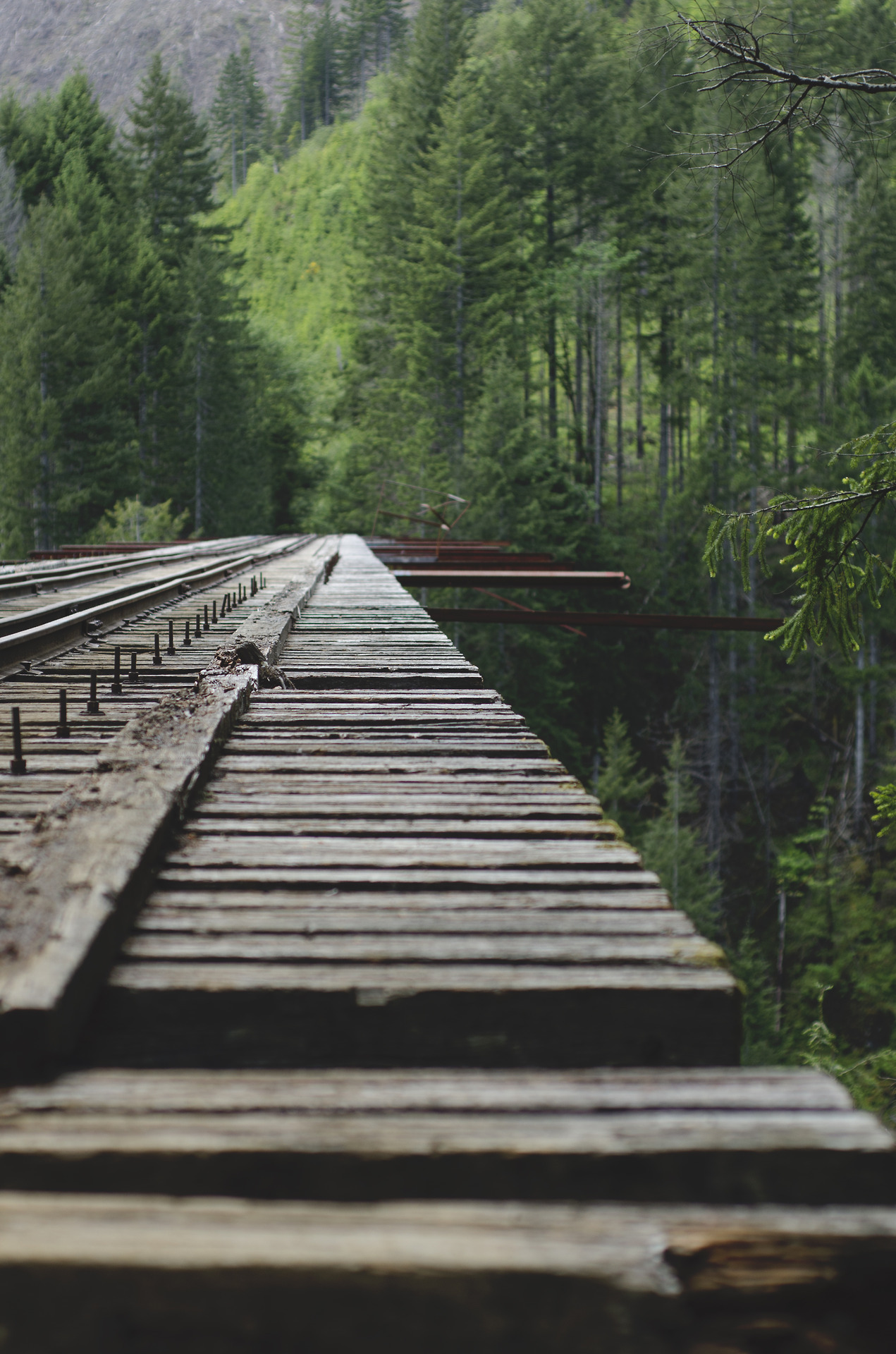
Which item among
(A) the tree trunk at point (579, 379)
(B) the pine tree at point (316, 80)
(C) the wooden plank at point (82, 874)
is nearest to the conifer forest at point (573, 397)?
(A) the tree trunk at point (579, 379)

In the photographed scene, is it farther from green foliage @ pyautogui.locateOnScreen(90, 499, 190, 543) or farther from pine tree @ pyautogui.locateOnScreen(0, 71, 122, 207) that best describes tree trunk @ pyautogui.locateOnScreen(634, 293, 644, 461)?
pine tree @ pyautogui.locateOnScreen(0, 71, 122, 207)

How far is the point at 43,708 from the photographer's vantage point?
11.3ft

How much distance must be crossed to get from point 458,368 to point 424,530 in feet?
26.4

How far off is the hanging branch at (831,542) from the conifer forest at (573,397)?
19.2 meters

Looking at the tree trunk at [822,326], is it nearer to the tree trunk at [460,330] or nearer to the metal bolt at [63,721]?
the tree trunk at [460,330]

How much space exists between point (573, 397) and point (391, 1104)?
40.7 metres

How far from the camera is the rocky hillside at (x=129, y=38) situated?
12719 cm

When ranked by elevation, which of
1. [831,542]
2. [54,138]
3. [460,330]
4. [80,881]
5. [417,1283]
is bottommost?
[417,1283]

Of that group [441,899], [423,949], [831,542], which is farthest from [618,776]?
[423,949]

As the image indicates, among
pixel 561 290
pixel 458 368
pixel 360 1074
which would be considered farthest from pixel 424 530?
pixel 360 1074

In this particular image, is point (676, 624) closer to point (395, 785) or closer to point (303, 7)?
point (395, 785)

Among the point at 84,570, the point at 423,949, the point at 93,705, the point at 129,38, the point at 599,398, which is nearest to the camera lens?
the point at 423,949

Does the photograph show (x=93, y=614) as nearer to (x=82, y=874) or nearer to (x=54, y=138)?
(x=82, y=874)

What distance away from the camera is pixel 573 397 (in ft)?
130
